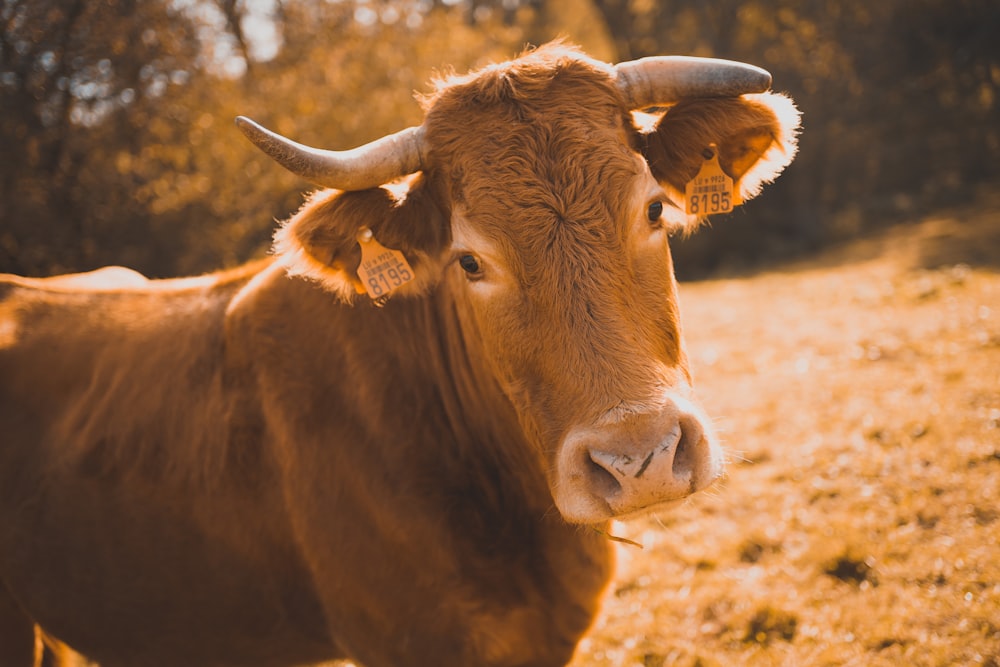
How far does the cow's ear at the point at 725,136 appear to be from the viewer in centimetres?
258

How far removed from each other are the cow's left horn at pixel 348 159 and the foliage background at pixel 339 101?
109cm

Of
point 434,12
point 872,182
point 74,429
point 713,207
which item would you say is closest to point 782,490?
point 713,207

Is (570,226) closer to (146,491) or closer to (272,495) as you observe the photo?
(272,495)

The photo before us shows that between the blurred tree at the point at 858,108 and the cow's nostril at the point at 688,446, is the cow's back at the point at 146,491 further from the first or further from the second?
the blurred tree at the point at 858,108

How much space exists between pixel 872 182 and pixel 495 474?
17.8 metres

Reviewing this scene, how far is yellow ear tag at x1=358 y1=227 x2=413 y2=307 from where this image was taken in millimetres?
2602

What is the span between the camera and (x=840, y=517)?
14.4ft

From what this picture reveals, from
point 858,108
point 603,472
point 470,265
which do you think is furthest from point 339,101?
point 858,108

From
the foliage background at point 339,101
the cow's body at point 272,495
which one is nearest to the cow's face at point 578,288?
the cow's body at point 272,495

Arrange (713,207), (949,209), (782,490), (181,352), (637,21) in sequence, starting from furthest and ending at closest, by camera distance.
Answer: (637,21)
(949,209)
(782,490)
(181,352)
(713,207)

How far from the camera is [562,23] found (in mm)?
24641

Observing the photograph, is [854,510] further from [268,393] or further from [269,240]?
[269,240]

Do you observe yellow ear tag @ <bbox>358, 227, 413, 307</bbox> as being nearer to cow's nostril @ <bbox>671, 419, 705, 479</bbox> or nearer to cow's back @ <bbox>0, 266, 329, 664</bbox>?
cow's back @ <bbox>0, 266, 329, 664</bbox>

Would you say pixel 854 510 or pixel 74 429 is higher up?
pixel 74 429
